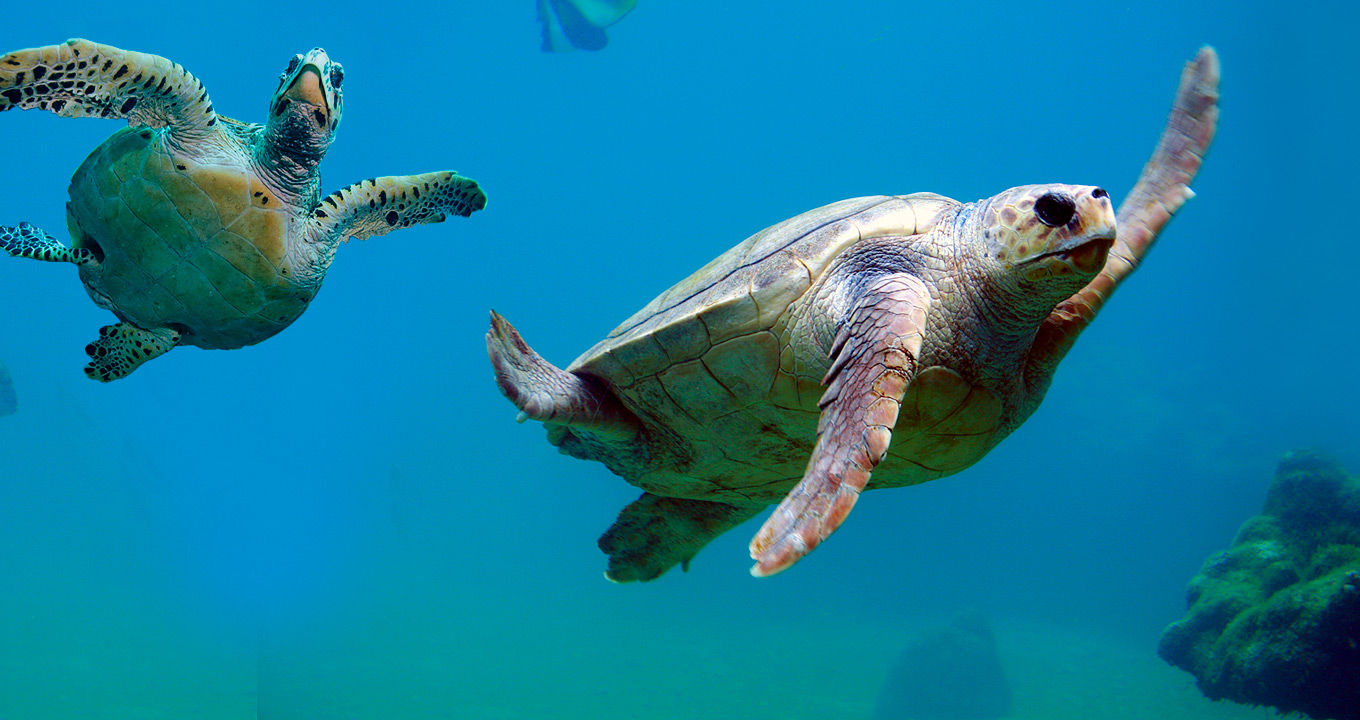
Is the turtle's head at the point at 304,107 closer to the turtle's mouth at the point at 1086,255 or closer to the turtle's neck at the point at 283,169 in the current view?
the turtle's neck at the point at 283,169

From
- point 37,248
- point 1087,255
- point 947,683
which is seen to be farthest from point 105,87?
point 947,683

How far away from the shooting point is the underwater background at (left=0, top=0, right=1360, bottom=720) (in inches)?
689

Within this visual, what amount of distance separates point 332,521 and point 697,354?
165ft

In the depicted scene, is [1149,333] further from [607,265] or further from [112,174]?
[112,174]

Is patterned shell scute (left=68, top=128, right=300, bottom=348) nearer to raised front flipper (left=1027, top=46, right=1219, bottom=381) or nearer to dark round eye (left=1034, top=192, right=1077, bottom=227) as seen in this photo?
dark round eye (left=1034, top=192, right=1077, bottom=227)

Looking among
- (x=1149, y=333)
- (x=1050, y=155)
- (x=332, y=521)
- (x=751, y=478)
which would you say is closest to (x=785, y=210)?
(x=1050, y=155)

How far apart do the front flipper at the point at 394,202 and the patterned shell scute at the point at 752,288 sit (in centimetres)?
214

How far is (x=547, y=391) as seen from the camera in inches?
102

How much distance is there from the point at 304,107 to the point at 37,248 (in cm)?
179

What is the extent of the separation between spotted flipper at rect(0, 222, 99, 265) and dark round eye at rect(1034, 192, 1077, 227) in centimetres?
490

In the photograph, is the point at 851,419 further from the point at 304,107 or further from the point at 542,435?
the point at 542,435

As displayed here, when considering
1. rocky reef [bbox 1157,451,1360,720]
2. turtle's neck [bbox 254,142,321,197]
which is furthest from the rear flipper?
rocky reef [bbox 1157,451,1360,720]

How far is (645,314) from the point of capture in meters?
2.79

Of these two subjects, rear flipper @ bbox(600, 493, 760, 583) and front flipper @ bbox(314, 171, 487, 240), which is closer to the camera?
rear flipper @ bbox(600, 493, 760, 583)
